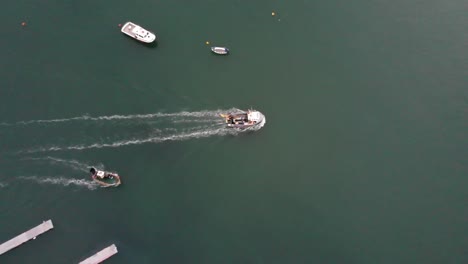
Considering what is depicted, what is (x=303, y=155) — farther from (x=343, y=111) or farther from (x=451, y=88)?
(x=451, y=88)

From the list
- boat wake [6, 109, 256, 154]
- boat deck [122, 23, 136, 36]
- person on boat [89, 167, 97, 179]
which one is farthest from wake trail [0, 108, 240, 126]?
boat deck [122, 23, 136, 36]

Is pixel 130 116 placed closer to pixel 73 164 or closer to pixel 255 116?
pixel 73 164

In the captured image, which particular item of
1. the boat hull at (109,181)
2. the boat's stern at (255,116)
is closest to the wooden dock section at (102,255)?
the boat hull at (109,181)

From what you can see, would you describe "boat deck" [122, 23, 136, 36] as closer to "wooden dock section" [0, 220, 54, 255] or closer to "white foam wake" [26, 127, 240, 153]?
"white foam wake" [26, 127, 240, 153]

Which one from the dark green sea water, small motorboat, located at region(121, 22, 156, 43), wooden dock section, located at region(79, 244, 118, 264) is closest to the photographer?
wooden dock section, located at region(79, 244, 118, 264)

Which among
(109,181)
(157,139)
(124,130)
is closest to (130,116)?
(124,130)
